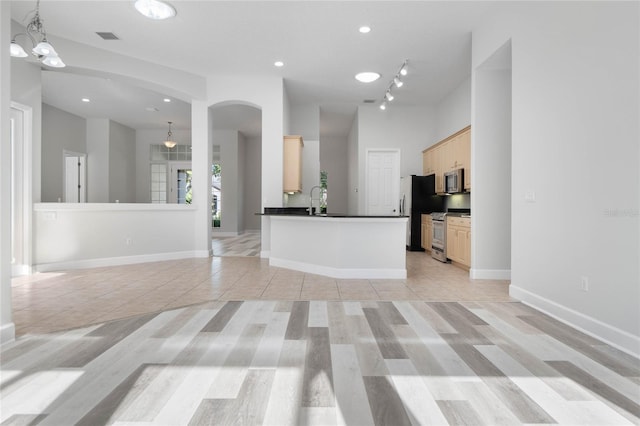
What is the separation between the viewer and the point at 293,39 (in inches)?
205

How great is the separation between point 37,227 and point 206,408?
505cm

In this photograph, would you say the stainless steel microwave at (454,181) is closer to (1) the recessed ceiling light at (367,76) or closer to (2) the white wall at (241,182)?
(1) the recessed ceiling light at (367,76)

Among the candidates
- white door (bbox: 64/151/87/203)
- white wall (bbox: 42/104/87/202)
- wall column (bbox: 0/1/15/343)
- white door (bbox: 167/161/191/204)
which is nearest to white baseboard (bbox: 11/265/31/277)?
wall column (bbox: 0/1/15/343)

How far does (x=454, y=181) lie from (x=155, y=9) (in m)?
5.01

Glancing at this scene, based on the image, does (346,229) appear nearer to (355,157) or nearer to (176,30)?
(176,30)

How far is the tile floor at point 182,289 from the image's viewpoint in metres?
3.24

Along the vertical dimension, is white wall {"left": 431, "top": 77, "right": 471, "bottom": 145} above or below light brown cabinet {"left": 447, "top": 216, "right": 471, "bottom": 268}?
above

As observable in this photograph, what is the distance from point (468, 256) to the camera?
17.3ft

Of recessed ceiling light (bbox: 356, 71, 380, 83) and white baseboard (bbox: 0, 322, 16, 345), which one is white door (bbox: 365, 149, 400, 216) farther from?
white baseboard (bbox: 0, 322, 16, 345)

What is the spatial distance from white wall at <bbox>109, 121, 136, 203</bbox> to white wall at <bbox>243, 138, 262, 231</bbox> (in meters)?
3.38

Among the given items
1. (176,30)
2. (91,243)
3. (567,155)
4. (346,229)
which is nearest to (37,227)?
(91,243)

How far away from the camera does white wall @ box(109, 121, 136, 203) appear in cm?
1015

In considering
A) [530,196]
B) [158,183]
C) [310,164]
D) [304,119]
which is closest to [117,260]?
[310,164]

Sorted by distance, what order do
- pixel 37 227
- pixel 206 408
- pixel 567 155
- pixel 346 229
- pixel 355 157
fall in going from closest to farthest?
pixel 206 408 → pixel 567 155 → pixel 346 229 → pixel 37 227 → pixel 355 157
